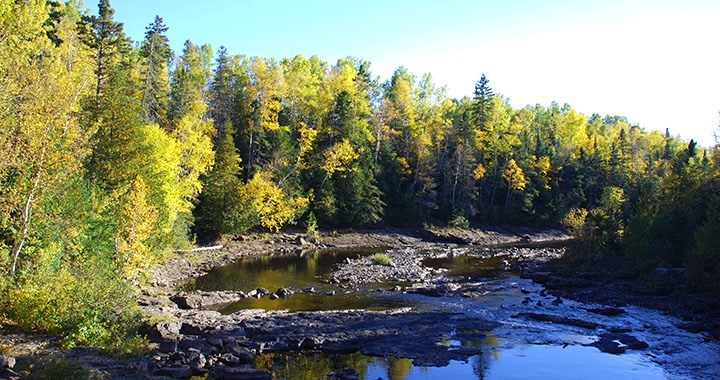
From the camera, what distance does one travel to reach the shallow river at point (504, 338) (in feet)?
56.0

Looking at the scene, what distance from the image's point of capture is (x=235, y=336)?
19719mm

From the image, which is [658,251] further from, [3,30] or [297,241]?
[3,30]

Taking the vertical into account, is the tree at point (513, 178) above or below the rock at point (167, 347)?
above

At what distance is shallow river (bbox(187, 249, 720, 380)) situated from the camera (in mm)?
17078

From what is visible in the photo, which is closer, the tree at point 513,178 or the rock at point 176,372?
the rock at point 176,372

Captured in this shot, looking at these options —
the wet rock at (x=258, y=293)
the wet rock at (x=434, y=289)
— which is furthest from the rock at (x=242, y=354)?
the wet rock at (x=434, y=289)

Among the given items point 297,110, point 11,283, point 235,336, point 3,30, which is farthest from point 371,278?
point 297,110

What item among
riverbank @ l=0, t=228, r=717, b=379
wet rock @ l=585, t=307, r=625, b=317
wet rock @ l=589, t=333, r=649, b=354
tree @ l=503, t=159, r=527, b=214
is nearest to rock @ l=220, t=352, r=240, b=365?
riverbank @ l=0, t=228, r=717, b=379

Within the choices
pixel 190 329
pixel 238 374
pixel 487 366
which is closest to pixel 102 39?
pixel 190 329

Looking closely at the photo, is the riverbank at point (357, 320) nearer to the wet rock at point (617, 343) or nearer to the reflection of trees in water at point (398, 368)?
the wet rock at point (617, 343)

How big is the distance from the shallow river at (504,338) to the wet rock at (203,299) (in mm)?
1083

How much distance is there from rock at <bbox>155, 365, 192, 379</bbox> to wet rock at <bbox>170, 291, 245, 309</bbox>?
9.96 metres

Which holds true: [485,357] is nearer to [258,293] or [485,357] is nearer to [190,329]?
[190,329]

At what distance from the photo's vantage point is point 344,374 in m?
16.1
